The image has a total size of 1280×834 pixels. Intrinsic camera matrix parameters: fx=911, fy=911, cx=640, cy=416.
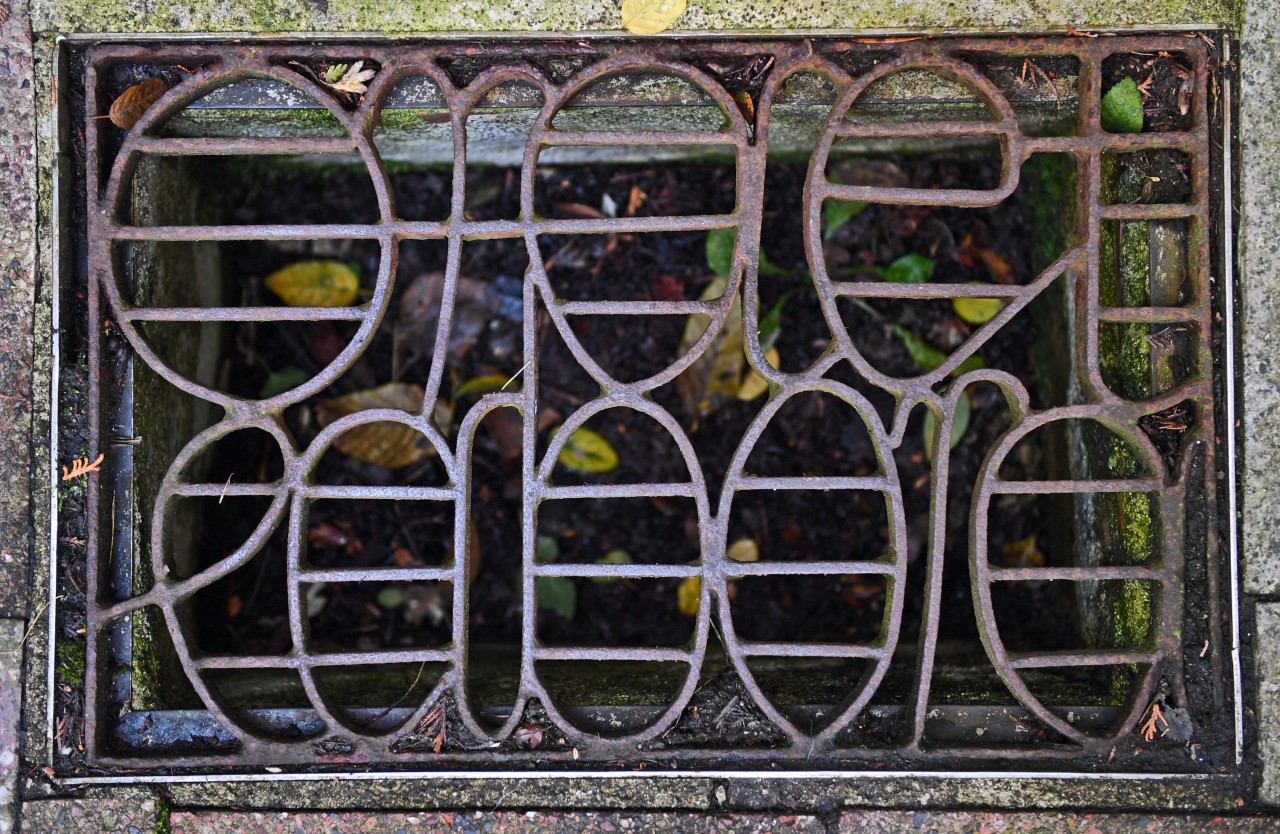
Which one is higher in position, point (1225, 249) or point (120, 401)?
point (1225, 249)

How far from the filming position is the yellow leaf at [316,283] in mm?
2609

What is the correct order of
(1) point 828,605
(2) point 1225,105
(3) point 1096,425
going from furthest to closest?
(1) point 828,605
(3) point 1096,425
(2) point 1225,105

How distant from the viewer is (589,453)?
262 cm

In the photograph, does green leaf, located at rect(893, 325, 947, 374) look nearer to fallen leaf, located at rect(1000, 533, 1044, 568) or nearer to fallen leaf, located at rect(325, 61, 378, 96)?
fallen leaf, located at rect(1000, 533, 1044, 568)

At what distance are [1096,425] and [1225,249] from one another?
0.50 metres

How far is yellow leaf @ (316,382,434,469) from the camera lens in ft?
8.50

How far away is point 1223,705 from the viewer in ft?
6.48

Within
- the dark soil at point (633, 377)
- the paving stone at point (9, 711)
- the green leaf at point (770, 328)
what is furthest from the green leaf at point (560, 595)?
the paving stone at point (9, 711)

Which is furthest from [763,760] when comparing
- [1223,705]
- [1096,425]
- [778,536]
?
[1096,425]

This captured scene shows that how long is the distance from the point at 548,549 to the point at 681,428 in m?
0.84

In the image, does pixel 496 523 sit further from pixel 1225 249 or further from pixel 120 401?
pixel 1225 249

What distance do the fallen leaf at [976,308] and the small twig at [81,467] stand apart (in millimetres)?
2231

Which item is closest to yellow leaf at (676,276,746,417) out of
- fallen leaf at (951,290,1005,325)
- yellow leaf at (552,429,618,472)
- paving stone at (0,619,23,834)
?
yellow leaf at (552,429,618,472)

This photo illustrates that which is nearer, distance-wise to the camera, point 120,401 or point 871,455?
point 120,401
